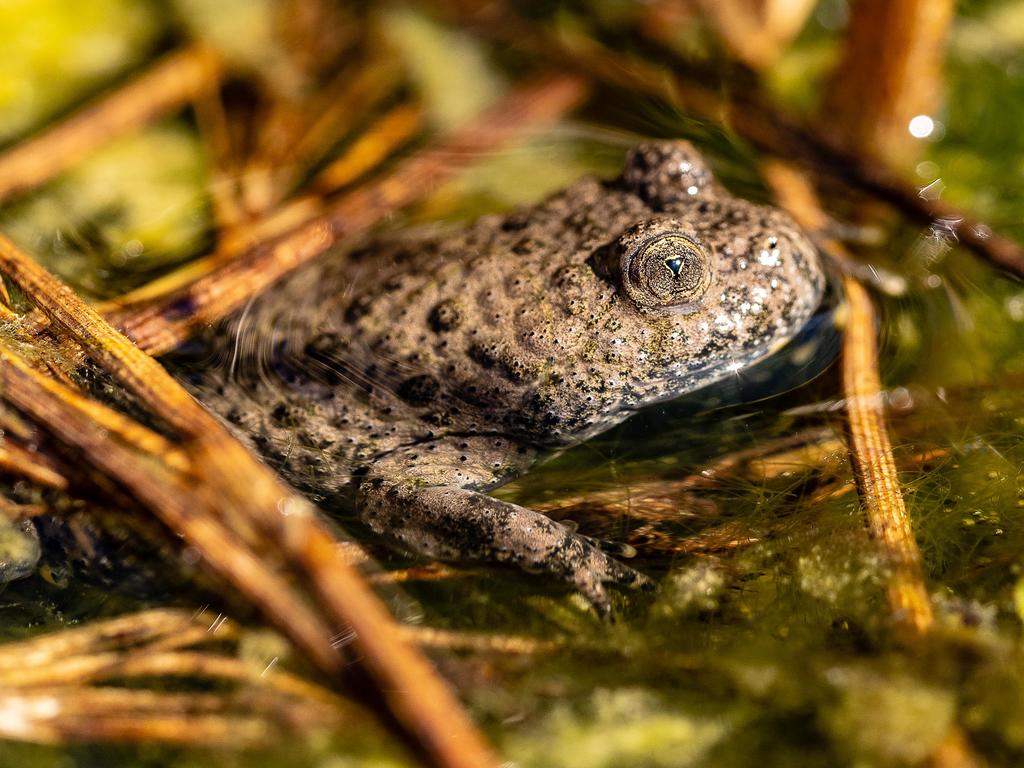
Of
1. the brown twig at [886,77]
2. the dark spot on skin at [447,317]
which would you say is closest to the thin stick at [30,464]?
the dark spot on skin at [447,317]

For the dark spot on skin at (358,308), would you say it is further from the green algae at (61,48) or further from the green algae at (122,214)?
the green algae at (61,48)

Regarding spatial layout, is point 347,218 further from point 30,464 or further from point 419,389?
point 30,464

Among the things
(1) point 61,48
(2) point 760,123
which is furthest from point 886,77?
(1) point 61,48

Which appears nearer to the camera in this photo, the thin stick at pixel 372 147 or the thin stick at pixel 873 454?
the thin stick at pixel 873 454

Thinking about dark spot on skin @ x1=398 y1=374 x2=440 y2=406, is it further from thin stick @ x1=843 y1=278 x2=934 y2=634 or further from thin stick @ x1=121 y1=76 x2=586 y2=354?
thin stick @ x1=843 y1=278 x2=934 y2=634

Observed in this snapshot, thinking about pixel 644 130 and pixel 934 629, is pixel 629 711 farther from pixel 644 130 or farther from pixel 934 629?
pixel 644 130

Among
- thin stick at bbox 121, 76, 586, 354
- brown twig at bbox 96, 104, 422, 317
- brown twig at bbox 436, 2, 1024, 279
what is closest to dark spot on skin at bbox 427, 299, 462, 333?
thin stick at bbox 121, 76, 586, 354
